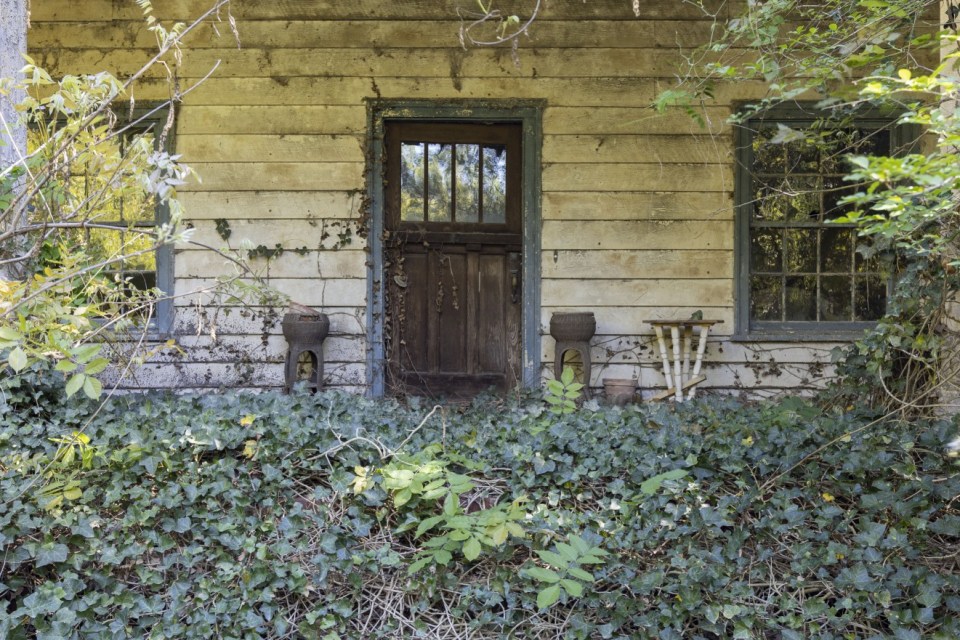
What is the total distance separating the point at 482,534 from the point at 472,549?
11cm

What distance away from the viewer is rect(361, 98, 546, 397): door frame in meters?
5.50

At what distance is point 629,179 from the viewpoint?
5520 millimetres

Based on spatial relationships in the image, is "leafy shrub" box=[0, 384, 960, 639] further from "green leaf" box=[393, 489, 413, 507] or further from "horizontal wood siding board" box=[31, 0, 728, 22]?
"horizontal wood siding board" box=[31, 0, 728, 22]

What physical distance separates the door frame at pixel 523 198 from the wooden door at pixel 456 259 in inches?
6.1

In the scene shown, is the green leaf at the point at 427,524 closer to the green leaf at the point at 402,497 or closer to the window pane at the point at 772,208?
the green leaf at the point at 402,497

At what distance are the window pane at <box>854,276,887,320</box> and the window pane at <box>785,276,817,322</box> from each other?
30 centimetres

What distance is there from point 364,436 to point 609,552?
0.99 m

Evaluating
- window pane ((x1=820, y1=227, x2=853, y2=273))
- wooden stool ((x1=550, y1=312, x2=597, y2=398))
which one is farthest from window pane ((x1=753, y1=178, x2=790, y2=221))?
wooden stool ((x1=550, y1=312, x2=597, y2=398))

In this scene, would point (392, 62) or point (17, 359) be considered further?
point (392, 62)

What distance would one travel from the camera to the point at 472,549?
232 cm

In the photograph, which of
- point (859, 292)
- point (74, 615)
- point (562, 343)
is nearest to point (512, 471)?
point (74, 615)

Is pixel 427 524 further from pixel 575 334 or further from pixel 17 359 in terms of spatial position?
pixel 575 334

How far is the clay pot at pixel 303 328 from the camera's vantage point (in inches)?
207

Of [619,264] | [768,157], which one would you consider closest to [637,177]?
[619,264]
